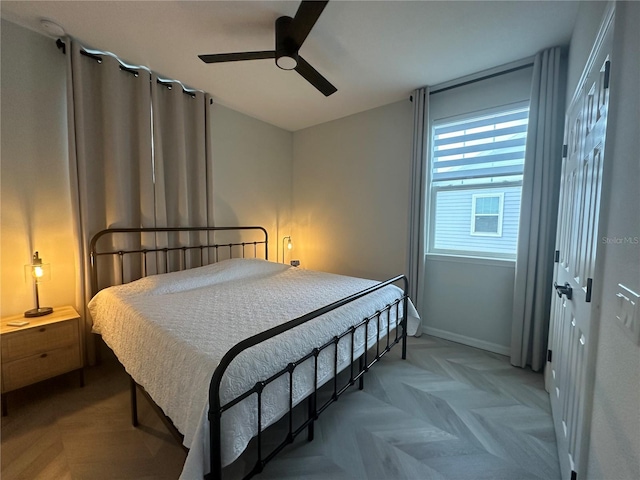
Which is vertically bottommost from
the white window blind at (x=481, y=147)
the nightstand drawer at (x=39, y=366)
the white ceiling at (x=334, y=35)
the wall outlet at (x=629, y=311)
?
the nightstand drawer at (x=39, y=366)

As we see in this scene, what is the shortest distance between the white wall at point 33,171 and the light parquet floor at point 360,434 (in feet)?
2.75

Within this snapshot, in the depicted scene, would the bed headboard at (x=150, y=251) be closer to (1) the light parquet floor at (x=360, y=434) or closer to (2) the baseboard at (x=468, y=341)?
(1) the light parquet floor at (x=360, y=434)

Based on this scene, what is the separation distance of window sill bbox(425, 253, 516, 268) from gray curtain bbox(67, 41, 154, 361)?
297 cm

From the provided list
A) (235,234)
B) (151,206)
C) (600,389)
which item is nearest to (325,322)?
(600,389)

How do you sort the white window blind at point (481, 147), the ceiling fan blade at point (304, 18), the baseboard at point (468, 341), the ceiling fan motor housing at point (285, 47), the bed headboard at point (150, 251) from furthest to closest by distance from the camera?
the baseboard at point (468, 341) < the white window blind at point (481, 147) < the bed headboard at point (150, 251) < the ceiling fan motor housing at point (285, 47) < the ceiling fan blade at point (304, 18)

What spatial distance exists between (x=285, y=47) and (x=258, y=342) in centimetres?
179

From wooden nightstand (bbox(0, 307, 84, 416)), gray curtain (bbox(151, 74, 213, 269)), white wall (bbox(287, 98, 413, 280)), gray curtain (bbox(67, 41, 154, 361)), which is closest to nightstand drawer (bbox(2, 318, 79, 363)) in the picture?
wooden nightstand (bbox(0, 307, 84, 416))

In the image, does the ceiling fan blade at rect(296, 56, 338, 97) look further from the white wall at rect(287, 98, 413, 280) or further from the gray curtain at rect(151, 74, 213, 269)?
the gray curtain at rect(151, 74, 213, 269)

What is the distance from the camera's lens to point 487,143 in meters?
2.67

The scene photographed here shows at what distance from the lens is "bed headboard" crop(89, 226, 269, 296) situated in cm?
232

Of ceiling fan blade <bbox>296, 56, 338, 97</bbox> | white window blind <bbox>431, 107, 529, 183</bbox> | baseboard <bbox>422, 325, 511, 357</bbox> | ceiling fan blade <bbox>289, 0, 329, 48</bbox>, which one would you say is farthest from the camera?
baseboard <bbox>422, 325, 511, 357</bbox>

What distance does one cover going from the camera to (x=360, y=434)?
1662 millimetres

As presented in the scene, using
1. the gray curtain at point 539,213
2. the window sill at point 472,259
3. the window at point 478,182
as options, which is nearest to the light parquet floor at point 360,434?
the gray curtain at point 539,213

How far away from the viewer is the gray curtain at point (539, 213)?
2.19 metres
